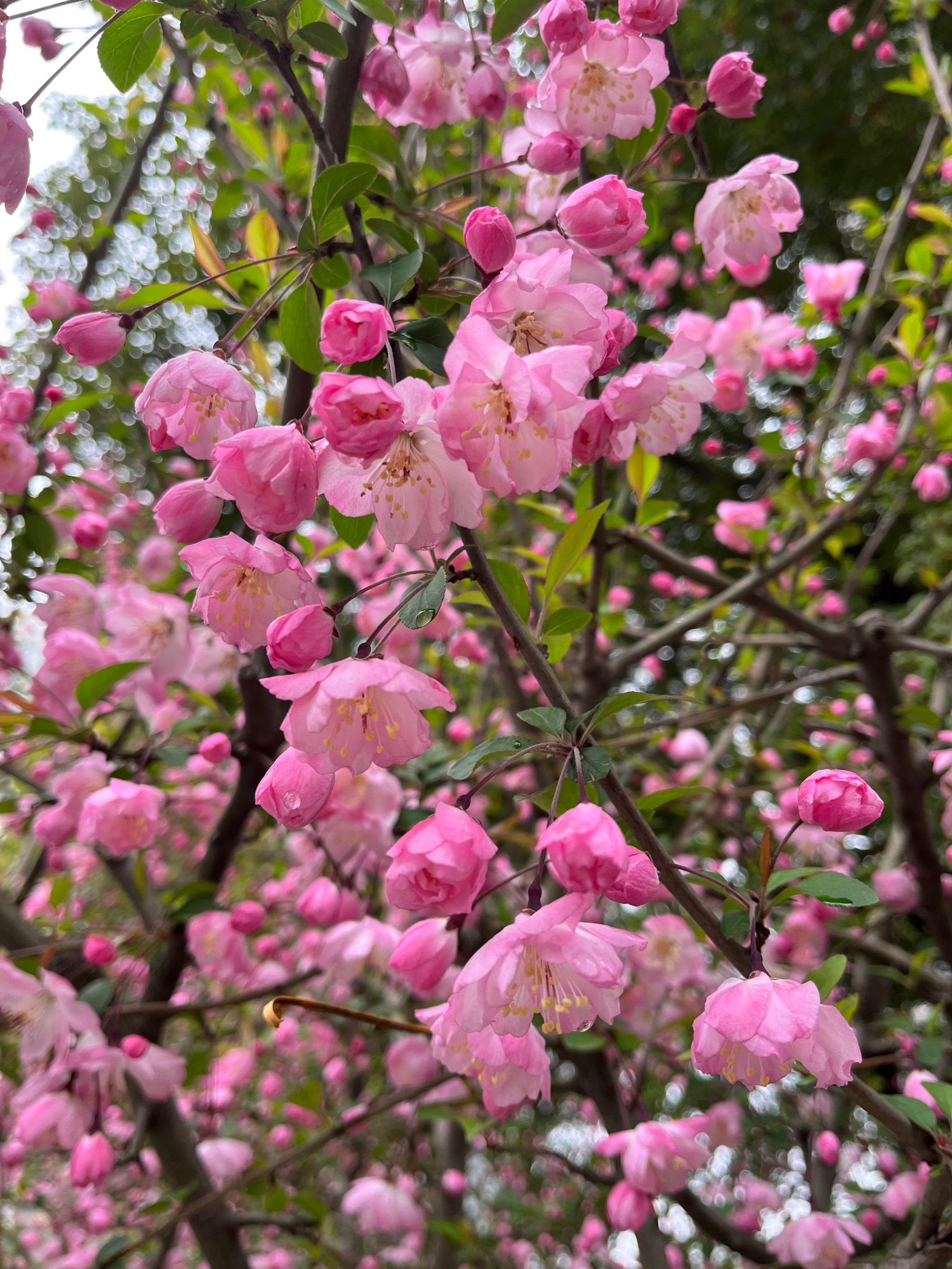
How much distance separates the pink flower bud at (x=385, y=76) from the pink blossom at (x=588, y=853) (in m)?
0.84

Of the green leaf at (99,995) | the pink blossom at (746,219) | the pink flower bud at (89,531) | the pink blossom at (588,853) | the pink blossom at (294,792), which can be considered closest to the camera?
the pink blossom at (588,853)

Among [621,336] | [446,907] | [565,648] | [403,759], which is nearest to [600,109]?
[621,336]

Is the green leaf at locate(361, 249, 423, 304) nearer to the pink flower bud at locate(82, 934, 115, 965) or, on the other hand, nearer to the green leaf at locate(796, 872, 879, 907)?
the green leaf at locate(796, 872, 879, 907)

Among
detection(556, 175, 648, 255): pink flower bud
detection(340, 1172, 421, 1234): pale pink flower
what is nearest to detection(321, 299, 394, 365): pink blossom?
detection(556, 175, 648, 255): pink flower bud

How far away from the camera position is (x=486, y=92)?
1.00 meters

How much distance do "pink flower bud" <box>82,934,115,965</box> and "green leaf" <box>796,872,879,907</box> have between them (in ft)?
3.79

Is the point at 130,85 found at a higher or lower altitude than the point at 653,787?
higher

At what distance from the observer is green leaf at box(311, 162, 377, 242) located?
0.69 meters

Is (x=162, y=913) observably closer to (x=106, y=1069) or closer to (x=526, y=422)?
(x=106, y=1069)

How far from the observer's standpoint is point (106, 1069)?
1.28 meters

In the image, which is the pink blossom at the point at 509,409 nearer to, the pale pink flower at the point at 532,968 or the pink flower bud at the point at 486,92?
the pale pink flower at the point at 532,968

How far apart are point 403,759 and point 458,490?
0.73 feet

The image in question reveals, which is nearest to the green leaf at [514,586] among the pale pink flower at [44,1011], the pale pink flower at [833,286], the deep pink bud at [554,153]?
the deep pink bud at [554,153]

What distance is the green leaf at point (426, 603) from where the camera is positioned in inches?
22.0
